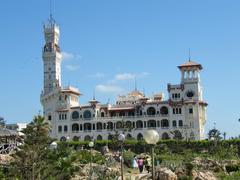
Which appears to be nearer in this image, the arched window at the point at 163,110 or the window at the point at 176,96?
the window at the point at 176,96

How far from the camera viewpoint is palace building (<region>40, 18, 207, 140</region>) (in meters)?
80.4

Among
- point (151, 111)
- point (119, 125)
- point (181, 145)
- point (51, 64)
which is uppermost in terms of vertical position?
point (51, 64)

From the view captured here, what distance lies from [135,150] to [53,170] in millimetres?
34982

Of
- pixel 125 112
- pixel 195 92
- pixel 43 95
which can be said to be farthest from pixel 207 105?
pixel 43 95

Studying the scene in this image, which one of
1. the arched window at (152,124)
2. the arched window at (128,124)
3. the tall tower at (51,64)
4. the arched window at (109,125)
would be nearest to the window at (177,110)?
the arched window at (152,124)

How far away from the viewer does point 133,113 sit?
280 ft

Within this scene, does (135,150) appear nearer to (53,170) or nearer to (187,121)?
(187,121)

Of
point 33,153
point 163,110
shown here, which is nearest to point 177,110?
point 163,110

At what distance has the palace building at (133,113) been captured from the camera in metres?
80.4

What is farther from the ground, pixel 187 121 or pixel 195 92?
pixel 195 92

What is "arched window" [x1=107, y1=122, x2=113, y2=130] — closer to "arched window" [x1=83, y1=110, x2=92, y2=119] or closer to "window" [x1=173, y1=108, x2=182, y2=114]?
"arched window" [x1=83, y1=110, x2=92, y2=119]

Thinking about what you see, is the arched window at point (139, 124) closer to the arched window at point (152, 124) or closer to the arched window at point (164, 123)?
the arched window at point (152, 124)

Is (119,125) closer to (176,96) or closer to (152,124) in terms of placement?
(152,124)

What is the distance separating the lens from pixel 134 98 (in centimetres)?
9269
